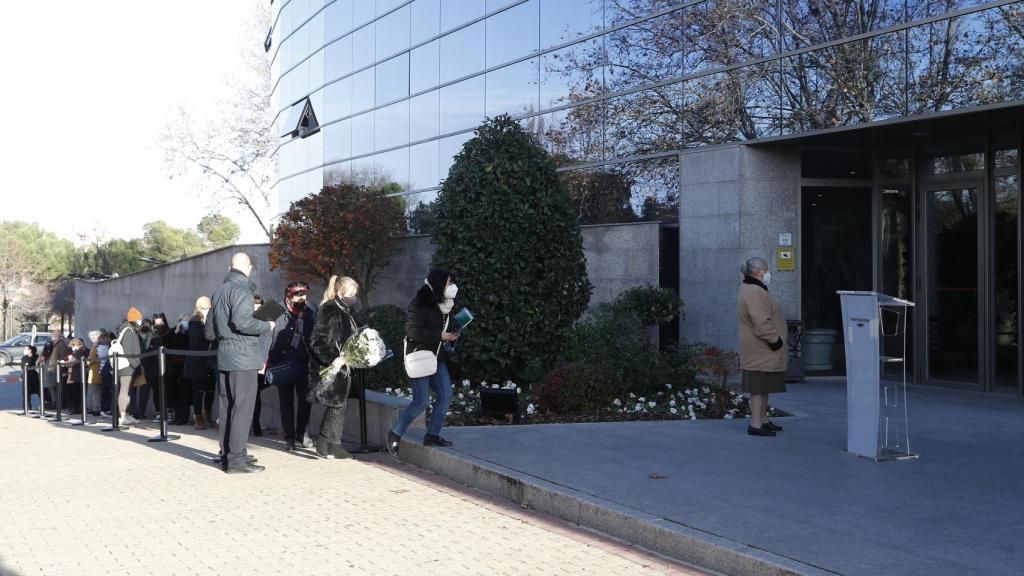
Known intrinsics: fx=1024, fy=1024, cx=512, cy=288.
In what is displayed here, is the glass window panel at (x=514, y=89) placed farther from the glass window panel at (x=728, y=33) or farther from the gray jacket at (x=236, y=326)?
the gray jacket at (x=236, y=326)

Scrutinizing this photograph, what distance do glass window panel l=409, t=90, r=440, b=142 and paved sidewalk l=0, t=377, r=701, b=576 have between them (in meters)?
14.0

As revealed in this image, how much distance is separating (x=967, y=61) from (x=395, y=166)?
605 inches

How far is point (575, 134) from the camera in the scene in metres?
18.6

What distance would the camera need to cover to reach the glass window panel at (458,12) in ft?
72.2

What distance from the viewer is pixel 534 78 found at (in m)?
19.8

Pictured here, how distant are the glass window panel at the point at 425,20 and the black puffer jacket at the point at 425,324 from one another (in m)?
14.9

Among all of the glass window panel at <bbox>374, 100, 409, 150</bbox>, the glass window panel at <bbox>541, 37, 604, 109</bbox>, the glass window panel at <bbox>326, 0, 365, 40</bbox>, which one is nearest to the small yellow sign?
the glass window panel at <bbox>541, 37, 604, 109</bbox>

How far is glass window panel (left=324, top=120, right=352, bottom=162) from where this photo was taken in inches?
1108

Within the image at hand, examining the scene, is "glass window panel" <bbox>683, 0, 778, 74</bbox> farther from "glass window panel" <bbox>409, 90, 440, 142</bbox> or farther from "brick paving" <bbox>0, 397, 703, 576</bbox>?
"brick paving" <bbox>0, 397, 703, 576</bbox>

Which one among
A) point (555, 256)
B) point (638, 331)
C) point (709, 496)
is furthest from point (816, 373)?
point (709, 496)

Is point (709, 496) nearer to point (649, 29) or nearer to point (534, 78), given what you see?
point (649, 29)

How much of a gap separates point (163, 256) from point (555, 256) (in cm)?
8909

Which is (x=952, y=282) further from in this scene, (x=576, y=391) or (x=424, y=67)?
(x=424, y=67)

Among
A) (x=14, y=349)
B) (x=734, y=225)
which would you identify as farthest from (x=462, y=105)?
(x=14, y=349)
